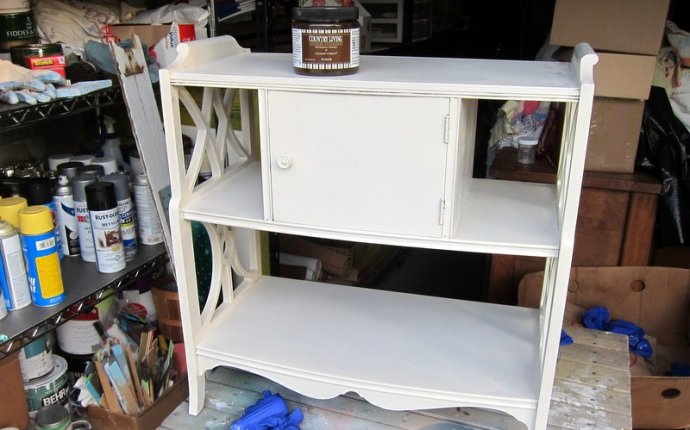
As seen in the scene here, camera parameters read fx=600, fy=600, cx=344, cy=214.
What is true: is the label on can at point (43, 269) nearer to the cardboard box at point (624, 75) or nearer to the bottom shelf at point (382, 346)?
the bottom shelf at point (382, 346)

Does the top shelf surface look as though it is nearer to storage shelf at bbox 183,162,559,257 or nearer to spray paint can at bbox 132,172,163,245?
storage shelf at bbox 183,162,559,257

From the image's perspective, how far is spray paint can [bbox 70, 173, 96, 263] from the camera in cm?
136

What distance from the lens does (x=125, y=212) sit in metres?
1.43

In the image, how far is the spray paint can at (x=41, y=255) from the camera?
119cm

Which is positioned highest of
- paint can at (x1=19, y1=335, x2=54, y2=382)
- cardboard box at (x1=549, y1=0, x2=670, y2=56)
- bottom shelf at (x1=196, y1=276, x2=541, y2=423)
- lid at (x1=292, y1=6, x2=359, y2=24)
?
lid at (x1=292, y1=6, x2=359, y2=24)

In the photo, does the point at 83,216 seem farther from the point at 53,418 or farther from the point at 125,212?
the point at 53,418

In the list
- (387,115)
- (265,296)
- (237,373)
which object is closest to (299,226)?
(387,115)

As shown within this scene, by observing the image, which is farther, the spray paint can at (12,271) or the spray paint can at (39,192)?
the spray paint can at (39,192)

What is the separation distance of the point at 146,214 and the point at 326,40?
715 millimetres

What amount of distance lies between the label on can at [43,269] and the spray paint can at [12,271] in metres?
0.01

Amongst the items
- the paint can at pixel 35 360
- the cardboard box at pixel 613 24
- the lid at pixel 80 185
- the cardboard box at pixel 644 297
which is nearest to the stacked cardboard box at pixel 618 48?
the cardboard box at pixel 613 24

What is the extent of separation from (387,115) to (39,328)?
0.81m

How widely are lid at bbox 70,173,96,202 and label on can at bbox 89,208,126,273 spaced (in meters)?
0.05

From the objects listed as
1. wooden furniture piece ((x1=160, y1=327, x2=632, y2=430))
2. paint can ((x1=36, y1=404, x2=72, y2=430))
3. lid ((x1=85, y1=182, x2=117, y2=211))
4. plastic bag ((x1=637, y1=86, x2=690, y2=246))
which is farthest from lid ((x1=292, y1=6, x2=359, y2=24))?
plastic bag ((x1=637, y1=86, x2=690, y2=246))
